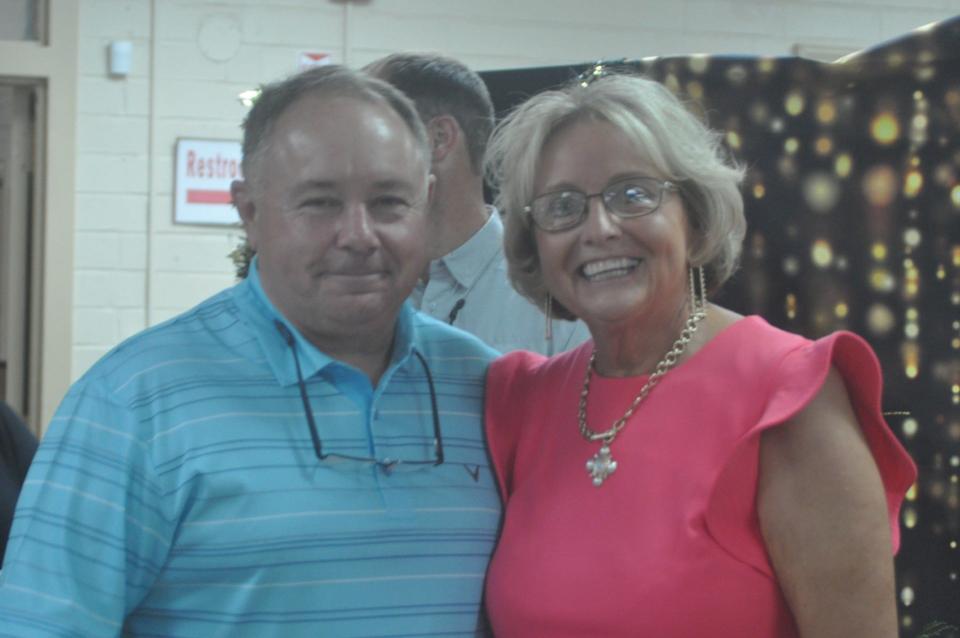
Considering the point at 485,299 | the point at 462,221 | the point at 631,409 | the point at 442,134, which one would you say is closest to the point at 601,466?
the point at 631,409

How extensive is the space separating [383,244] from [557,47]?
11.2 feet

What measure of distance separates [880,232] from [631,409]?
0.88m

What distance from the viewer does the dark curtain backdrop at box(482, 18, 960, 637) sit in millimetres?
2189

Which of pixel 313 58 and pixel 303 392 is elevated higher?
pixel 313 58

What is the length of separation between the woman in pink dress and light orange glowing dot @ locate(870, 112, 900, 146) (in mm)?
644

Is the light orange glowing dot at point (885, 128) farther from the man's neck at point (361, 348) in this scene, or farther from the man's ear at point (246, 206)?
the man's ear at point (246, 206)

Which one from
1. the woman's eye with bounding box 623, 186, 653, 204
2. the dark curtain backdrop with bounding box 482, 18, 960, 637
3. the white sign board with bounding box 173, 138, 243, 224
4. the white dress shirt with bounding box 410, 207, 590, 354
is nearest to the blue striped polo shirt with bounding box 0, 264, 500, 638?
the woman's eye with bounding box 623, 186, 653, 204

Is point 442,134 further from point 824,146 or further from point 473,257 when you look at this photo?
point 824,146

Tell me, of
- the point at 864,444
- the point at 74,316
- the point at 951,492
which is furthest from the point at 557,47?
the point at 864,444

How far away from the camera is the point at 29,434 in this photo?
111 inches

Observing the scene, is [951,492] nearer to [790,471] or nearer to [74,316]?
[790,471]

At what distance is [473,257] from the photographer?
2359 millimetres

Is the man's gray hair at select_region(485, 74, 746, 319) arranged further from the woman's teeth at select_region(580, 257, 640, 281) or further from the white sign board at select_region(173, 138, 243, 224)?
the white sign board at select_region(173, 138, 243, 224)

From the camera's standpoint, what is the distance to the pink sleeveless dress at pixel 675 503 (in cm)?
142
